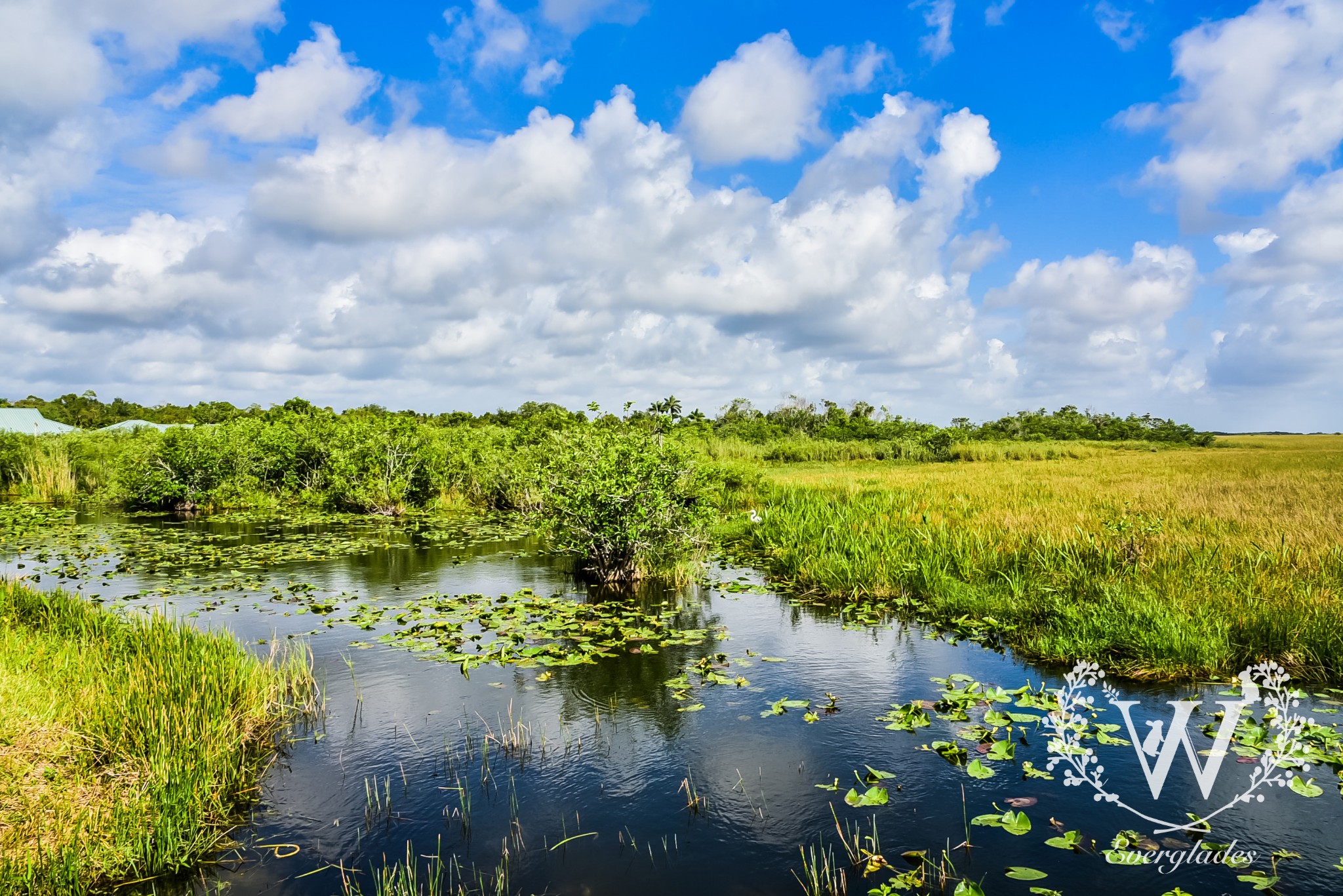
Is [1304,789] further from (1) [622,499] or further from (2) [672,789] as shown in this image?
(1) [622,499]

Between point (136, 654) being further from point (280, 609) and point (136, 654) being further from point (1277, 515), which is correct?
point (1277, 515)

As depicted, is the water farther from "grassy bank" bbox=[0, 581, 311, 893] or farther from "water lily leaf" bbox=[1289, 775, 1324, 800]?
"grassy bank" bbox=[0, 581, 311, 893]

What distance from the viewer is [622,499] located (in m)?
13.5

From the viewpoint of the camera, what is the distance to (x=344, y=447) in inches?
1137

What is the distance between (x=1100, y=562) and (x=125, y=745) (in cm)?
1287

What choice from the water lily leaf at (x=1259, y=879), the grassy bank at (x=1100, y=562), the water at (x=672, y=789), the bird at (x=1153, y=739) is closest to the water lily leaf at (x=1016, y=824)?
the water at (x=672, y=789)

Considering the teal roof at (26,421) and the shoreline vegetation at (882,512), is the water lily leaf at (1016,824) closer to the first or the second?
the shoreline vegetation at (882,512)

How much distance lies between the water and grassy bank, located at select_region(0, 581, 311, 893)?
1.10 feet

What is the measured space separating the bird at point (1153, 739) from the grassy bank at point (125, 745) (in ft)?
26.8

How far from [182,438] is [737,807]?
2870cm

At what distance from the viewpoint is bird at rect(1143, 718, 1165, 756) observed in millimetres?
6719

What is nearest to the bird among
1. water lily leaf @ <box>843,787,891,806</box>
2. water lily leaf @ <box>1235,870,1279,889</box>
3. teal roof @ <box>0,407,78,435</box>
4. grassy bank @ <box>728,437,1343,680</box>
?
grassy bank @ <box>728,437,1343,680</box>

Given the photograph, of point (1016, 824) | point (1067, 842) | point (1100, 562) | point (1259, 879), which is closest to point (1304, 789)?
point (1259, 879)

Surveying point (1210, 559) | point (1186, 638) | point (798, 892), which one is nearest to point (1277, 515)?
point (1210, 559)
